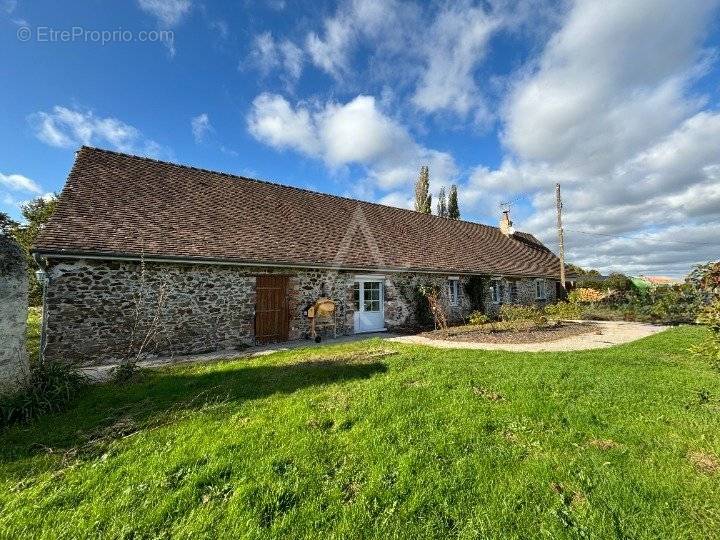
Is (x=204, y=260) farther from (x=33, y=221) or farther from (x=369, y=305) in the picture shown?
(x=33, y=221)

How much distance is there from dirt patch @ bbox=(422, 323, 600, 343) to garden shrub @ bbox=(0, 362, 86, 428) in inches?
381

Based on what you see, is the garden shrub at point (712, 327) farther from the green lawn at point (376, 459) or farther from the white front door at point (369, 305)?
the white front door at point (369, 305)

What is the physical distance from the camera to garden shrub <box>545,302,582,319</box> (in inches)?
657

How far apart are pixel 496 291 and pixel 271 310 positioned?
513 inches

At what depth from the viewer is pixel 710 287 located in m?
4.23

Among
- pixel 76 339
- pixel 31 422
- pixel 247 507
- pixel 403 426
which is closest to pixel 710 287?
pixel 403 426

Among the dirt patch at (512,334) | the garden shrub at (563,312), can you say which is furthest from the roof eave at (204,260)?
the garden shrub at (563,312)

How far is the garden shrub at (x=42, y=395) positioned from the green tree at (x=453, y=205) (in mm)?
34283

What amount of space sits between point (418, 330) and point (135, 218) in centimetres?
1081

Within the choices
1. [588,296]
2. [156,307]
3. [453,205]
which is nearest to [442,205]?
[453,205]

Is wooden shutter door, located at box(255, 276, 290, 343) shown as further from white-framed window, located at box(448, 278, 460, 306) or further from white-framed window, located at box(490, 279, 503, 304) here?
white-framed window, located at box(490, 279, 503, 304)

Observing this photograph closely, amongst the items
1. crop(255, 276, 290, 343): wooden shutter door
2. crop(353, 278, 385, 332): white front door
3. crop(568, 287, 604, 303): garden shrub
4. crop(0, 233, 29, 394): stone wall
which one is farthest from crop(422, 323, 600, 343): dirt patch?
crop(0, 233, 29, 394): stone wall

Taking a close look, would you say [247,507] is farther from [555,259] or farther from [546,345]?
[555,259]

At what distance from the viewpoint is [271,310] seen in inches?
444
